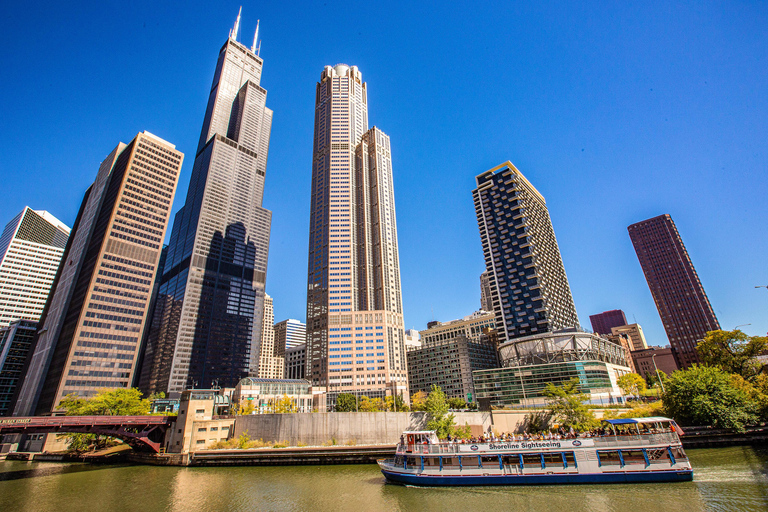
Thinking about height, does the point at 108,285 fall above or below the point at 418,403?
above

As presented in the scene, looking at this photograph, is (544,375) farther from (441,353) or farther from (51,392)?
(51,392)

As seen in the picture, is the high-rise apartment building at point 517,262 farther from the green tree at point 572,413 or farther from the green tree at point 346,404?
the green tree at point 572,413

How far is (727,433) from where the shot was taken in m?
54.6

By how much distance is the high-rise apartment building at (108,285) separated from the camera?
5389 inches

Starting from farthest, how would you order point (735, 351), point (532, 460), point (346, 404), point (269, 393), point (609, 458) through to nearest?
point (269, 393) → point (346, 404) → point (735, 351) → point (532, 460) → point (609, 458)

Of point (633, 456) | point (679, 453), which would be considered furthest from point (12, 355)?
point (679, 453)

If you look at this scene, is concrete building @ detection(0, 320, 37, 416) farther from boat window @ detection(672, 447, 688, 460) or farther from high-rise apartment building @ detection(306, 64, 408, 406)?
boat window @ detection(672, 447, 688, 460)

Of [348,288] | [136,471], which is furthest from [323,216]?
[136,471]

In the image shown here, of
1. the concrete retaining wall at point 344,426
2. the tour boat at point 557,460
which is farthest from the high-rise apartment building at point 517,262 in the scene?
the tour boat at point 557,460

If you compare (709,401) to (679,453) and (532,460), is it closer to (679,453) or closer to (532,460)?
(679,453)

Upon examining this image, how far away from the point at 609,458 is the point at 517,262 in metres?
136

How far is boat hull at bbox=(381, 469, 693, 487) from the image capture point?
38938mm

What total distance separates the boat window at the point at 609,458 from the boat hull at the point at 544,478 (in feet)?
3.23

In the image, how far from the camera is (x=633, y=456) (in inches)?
1623
